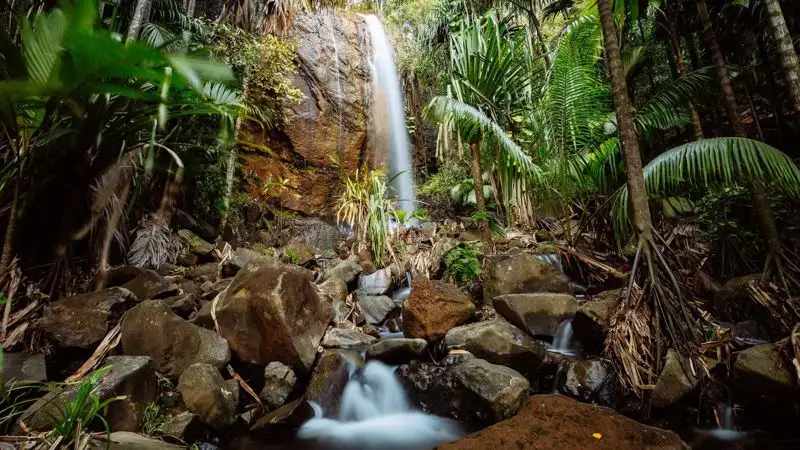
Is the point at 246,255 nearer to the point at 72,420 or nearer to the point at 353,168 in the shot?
the point at 72,420

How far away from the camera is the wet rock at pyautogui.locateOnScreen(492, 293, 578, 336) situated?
4.15 metres

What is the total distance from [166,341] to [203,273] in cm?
200

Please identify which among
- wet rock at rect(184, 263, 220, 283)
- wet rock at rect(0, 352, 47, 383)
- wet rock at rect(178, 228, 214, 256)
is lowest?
wet rock at rect(0, 352, 47, 383)

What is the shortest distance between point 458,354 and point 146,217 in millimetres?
4148

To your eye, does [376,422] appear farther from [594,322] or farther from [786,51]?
[786,51]

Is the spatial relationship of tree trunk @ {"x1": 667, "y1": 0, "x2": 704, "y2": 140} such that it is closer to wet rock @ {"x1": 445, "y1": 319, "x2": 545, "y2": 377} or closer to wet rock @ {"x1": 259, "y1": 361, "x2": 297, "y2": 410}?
wet rock @ {"x1": 445, "y1": 319, "x2": 545, "y2": 377}

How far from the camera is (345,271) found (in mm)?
5914

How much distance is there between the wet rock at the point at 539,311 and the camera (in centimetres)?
A: 415

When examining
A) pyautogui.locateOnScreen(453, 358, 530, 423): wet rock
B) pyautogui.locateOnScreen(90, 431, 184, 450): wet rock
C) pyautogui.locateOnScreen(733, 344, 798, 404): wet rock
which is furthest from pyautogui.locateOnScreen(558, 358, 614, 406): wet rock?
pyautogui.locateOnScreen(90, 431, 184, 450): wet rock

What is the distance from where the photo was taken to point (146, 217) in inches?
188

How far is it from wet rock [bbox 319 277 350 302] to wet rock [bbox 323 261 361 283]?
0.29 meters

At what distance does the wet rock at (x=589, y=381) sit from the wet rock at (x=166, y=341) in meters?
3.05

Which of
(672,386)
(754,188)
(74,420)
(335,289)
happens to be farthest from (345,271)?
(754,188)

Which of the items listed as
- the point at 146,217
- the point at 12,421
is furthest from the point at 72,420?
the point at 146,217
